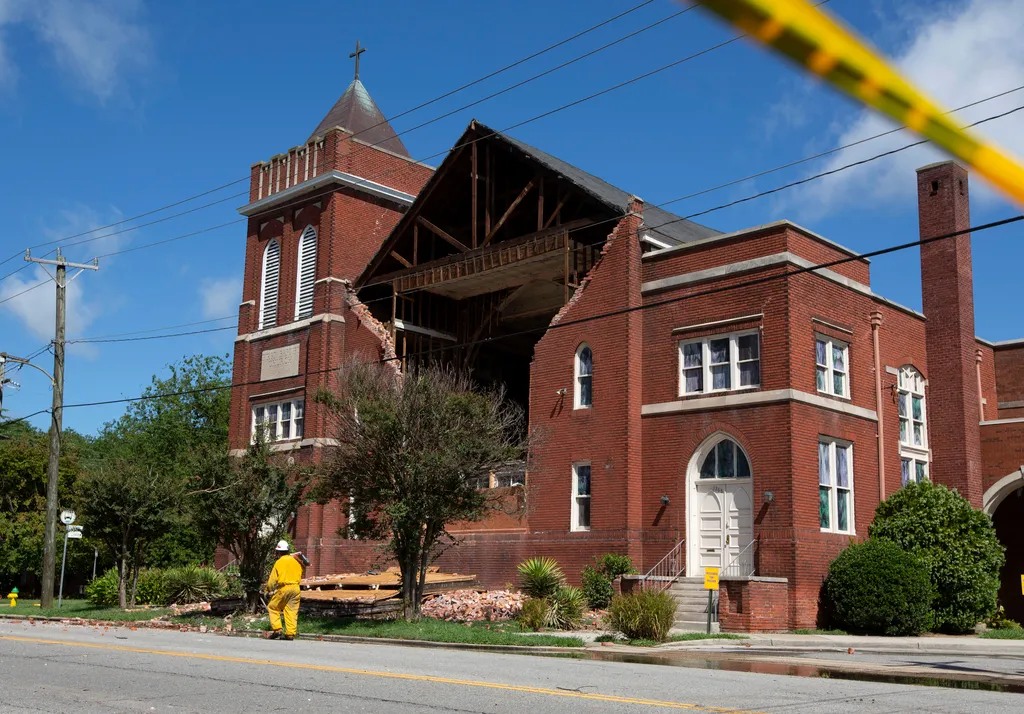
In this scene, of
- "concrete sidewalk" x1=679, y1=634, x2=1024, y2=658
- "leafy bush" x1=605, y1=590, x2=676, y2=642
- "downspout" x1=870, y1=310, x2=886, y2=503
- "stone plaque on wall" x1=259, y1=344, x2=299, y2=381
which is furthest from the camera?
"stone plaque on wall" x1=259, y1=344, x2=299, y2=381

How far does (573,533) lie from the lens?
28.3 meters

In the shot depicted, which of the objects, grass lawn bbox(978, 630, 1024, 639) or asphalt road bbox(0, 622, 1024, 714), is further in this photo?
grass lawn bbox(978, 630, 1024, 639)

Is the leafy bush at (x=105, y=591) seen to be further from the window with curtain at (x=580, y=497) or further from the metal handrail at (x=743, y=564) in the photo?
the metal handrail at (x=743, y=564)

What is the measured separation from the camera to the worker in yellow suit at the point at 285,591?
18422mm

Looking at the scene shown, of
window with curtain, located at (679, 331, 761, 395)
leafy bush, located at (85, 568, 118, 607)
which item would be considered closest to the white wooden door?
window with curtain, located at (679, 331, 761, 395)

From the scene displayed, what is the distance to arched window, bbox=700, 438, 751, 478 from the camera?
86.7ft

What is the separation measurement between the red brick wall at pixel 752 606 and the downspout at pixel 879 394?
5.40 m

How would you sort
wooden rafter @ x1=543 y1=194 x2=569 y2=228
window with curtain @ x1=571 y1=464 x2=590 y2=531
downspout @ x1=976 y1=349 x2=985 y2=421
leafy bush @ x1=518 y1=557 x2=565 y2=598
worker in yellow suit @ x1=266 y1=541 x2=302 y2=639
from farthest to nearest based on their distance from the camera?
downspout @ x1=976 y1=349 x2=985 y2=421 → wooden rafter @ x1=543 y1=194 x2=569 y2=228 → window with curtain @ x1=571 y1=464 x2=590 y2=531 → leafy bush @ x1=518 y1=557 x2=565 y2=598 → worker in yellow suit @ x1=266 y1=541 x2=302 y2=639

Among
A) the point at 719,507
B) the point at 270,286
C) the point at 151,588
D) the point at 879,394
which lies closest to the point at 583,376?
the point at 719,507

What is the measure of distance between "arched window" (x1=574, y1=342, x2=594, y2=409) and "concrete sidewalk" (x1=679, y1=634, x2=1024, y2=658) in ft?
28.7

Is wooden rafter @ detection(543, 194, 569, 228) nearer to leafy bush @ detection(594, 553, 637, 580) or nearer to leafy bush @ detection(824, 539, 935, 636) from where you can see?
leafy bush @ detection(594, 553, 637, 580)

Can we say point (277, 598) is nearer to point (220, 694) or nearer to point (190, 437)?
point (220, 694)

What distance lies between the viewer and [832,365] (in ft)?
89.1

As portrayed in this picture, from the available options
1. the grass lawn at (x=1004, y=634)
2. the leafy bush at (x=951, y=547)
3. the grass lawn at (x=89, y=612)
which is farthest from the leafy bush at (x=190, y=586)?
the grass lawn at (x=1004, y=634)
